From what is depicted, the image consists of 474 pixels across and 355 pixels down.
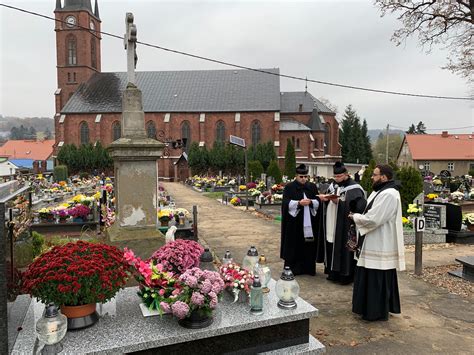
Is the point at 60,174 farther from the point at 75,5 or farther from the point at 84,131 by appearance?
the point at 75,5

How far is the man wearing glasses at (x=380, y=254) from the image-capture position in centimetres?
471

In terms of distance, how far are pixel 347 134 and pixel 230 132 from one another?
943 inches

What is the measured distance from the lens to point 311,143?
4812 cm

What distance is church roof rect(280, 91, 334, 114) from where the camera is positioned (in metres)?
51.8

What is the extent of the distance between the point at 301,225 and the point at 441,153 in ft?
160

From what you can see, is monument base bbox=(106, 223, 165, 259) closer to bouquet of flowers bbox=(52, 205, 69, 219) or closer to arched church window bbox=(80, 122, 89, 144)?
bouquet of flowers bbox=(52, 205, 69, 219)

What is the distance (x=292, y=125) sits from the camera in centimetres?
4959

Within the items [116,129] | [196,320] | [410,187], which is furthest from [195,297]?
[116,129]

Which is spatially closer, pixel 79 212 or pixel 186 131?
pixel 79 212

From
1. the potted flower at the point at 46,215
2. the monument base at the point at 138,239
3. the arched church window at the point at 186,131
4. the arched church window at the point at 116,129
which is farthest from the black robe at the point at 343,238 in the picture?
the arched church window at the point at 116,129

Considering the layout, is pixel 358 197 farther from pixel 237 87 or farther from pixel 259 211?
pixel 237 87

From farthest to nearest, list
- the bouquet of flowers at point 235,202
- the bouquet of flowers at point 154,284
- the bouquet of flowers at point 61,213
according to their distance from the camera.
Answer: the bouquet of flowers at point 235,202, the bouquet of flowers at point 61,213, the bouquet of flowers at point 154,284

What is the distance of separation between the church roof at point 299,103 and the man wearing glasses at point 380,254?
157ft

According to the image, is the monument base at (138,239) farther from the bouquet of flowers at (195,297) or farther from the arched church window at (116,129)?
the arched church window at (116,129)
